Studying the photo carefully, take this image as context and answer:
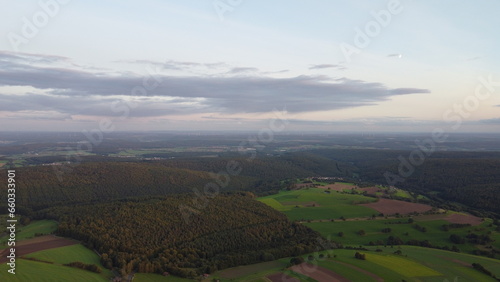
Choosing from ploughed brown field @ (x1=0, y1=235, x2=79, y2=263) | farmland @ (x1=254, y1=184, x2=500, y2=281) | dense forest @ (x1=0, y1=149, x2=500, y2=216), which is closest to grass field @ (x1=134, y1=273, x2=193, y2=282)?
farmland @ (x1=254, y1=184, x2=500, y2=281)

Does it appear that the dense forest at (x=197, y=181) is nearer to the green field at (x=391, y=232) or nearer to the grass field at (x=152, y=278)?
the green field at (x=391, y=232)

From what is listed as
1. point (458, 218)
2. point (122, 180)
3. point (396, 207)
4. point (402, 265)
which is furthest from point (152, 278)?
point (122, 180)

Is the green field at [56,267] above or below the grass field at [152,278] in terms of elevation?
above

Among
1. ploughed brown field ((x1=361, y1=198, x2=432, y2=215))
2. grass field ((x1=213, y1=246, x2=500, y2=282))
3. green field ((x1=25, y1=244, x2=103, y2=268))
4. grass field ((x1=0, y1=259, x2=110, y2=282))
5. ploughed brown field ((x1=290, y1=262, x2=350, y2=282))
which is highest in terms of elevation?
grass field ((x1=0, y1=259, x2=110, y2=282))

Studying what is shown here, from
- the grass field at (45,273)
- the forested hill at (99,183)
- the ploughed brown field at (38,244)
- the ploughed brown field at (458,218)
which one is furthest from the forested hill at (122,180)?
the ploughed brown field at (458,218)

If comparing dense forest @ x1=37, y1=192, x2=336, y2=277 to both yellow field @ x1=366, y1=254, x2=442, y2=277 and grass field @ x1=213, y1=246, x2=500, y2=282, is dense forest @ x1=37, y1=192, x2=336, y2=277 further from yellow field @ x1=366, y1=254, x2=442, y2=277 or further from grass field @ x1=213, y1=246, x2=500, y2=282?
yellow field @ x1=366, y1=254, x2=442, y2=277

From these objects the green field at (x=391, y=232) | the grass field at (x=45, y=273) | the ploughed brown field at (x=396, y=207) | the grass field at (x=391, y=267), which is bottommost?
the green field at (x=391, y=232)
